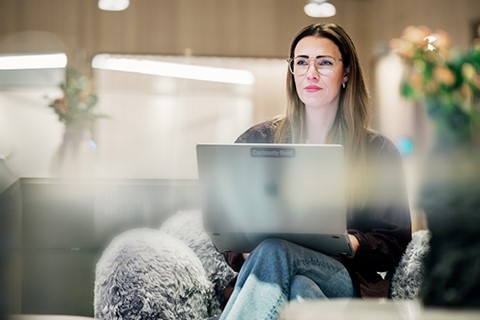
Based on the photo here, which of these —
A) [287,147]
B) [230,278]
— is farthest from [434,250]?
[230,278]

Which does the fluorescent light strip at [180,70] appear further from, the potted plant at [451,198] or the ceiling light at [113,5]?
the potted plant at [451,198]

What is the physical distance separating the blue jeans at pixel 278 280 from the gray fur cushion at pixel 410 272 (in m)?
0.22

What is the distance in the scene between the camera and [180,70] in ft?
15.1

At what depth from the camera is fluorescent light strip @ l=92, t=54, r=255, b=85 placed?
4562 millimetres

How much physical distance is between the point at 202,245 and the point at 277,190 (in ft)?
1.40

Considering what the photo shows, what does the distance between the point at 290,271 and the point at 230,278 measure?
1.21ft

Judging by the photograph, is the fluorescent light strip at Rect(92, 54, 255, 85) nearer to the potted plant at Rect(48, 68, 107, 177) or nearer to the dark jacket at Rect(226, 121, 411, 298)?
the potted plant at Rect(48, 68, 107, 177)

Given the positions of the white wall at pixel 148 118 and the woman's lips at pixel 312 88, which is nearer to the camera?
the woman's lips at pixel 312 88

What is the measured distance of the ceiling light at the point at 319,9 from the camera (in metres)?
4.68

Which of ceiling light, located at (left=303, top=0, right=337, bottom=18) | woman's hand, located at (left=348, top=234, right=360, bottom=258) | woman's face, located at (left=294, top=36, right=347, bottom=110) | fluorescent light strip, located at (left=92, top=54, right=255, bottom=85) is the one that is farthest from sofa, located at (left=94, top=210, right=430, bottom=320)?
ceiling light, located at (left=303, top=0, right=337, bottom=18)

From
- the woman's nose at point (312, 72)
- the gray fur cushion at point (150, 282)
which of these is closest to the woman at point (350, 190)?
the woman's nose at point (312, 72)

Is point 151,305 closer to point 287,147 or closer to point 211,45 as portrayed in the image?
point 287,147

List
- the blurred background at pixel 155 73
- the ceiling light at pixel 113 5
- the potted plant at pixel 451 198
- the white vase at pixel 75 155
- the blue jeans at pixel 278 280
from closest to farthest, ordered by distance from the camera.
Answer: the potted plant at pixel 451 198 < the blue jeans at pixel 278 280 < the white vase at pixel 75 155 < the blurred background at pixel 155 73 < the ceiling light at pixel 113 5

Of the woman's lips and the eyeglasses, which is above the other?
the eyeglasses
